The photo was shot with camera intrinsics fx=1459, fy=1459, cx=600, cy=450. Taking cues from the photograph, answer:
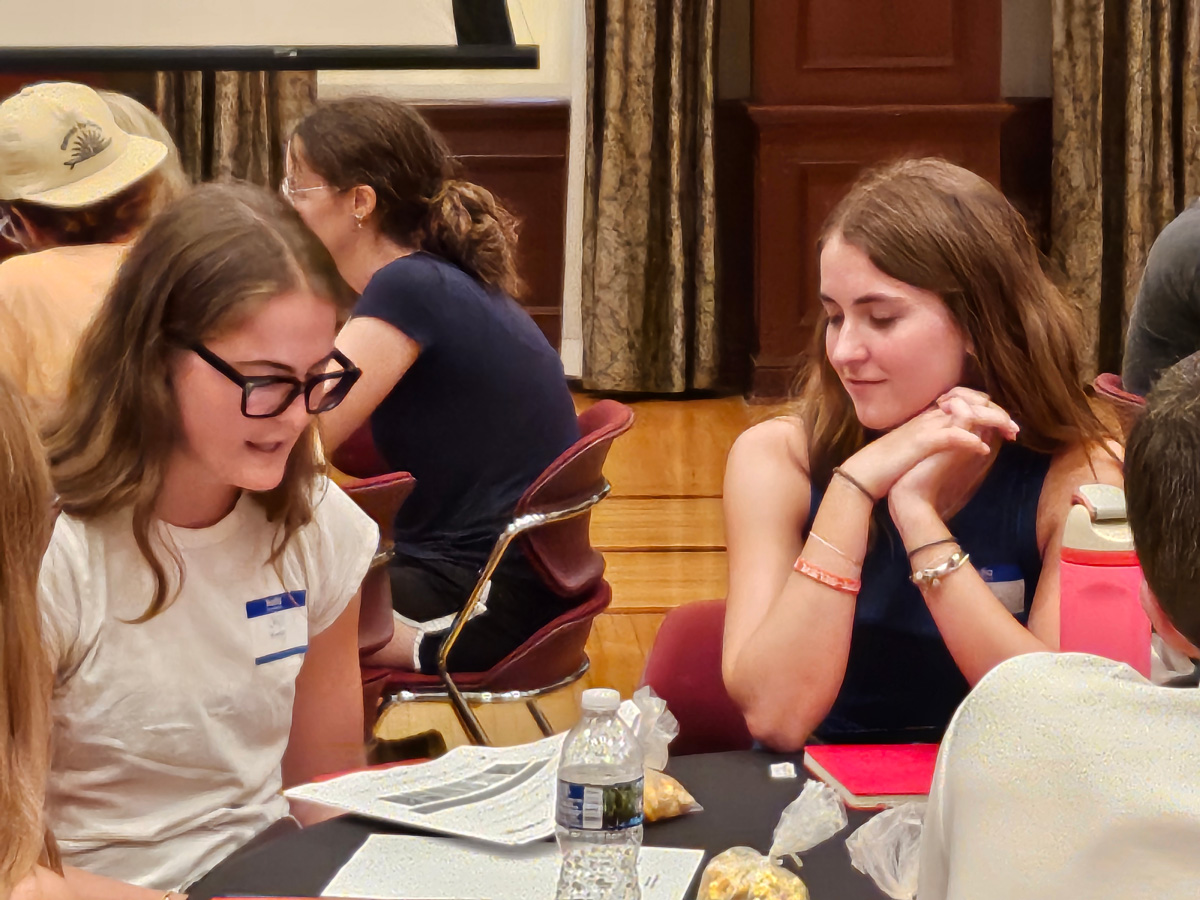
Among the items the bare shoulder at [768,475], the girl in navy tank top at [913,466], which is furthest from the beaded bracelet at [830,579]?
the bare shoulder at [768,475]

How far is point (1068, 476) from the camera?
1.85 m

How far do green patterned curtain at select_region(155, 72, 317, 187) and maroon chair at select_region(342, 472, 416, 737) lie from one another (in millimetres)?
3877

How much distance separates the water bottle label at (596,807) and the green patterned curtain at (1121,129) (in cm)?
535

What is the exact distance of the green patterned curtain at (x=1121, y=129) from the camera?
6.16 meters

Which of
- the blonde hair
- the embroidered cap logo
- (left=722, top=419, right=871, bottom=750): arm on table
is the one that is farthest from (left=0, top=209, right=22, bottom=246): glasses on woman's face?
(left=722, top=419, right=871, bottom=750): arm on table

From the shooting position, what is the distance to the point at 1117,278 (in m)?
6.41

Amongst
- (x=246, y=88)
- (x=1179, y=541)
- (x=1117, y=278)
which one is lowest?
(x=1117, y=278)

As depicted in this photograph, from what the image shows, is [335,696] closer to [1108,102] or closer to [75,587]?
[75,587]

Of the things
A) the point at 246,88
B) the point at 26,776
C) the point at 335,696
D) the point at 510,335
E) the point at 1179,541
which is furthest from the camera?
the point at 246,88

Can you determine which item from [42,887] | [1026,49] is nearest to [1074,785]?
[42,887]

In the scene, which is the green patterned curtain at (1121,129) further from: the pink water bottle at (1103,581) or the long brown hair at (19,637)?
the long brown hair at (19,637)

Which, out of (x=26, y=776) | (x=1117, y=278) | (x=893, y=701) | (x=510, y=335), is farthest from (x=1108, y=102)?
(x=26, y=776)

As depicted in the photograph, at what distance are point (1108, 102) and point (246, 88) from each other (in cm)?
369

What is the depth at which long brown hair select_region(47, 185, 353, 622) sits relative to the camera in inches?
60.5
